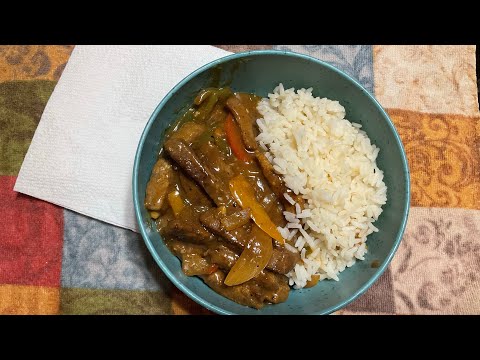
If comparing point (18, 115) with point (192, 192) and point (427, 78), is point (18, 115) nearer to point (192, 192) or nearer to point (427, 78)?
point (192, 192)

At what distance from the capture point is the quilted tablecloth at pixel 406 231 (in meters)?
3.14

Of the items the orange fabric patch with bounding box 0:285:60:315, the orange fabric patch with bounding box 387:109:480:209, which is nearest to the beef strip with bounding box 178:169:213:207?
the orange fabric patch with bounding box 0:285:60:315

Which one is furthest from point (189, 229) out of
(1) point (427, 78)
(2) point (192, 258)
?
(1) point (427, 78)

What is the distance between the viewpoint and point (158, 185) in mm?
2852

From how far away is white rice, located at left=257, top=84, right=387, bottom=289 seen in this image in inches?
111

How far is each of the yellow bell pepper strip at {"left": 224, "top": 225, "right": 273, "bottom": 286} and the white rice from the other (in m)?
0.16

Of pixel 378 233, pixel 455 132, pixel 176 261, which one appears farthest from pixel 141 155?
pixel 455 132

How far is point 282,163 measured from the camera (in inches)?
112

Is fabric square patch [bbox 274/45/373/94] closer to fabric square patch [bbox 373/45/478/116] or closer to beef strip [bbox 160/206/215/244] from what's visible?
fabric square patch [bbox 373/45/478/116]

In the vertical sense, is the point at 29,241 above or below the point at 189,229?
below

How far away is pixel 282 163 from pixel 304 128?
272 millimetres

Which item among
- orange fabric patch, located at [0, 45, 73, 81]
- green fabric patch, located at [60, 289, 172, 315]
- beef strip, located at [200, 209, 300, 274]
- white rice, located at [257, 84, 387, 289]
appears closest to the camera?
beef strip, located at [200, 209, 300, 274]

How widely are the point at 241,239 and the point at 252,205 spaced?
0.69 feet

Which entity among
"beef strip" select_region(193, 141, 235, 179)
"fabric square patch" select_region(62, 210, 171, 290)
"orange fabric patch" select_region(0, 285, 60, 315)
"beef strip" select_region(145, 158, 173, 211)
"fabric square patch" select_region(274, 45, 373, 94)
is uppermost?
"fabric square patch" select_region(274, 45, 373, 94)
